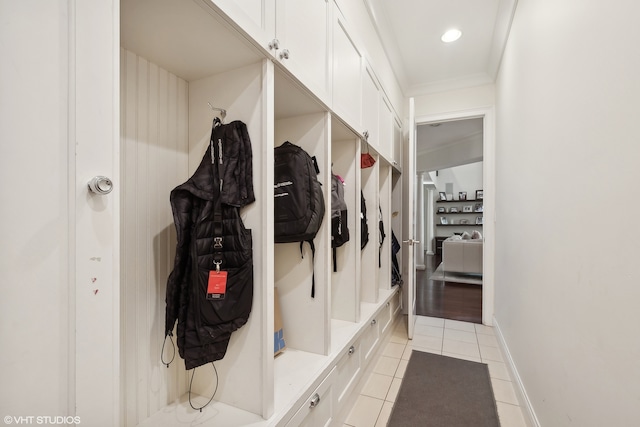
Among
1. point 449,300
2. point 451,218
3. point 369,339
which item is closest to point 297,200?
point 369,339

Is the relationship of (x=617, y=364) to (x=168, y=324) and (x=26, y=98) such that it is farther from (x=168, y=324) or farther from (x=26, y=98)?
(x=26, y=98)

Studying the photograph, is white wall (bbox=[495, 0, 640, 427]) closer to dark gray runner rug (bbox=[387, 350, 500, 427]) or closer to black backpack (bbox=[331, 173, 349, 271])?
dark gray runner rug (bbox=[387, 350, 500, 427])

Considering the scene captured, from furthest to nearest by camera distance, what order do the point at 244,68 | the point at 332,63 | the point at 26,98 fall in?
1. the point at 332,63
2. the point at 244,68
3. the point at 26,98

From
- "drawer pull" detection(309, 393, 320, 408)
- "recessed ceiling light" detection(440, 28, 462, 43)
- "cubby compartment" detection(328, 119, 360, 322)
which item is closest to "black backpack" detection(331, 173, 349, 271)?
"cubby compartment" detection(328, 119, 360, 322)

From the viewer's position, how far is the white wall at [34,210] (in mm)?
471

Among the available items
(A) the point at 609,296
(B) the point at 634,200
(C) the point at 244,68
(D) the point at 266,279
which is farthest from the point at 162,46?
(A) the point at 609,296

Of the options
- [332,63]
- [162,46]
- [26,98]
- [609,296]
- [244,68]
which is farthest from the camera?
[332,63]

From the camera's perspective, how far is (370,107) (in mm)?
2252

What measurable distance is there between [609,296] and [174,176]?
1.60 meters

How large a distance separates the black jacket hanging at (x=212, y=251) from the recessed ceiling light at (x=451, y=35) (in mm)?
2535

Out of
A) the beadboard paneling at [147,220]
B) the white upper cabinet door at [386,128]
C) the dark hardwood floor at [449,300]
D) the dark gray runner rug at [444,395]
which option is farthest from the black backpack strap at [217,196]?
the dark hardwood floor at [449,300]

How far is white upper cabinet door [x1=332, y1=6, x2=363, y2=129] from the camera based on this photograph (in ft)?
5.27

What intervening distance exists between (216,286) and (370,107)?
1809 millimetres

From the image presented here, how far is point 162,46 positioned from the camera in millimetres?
1006
